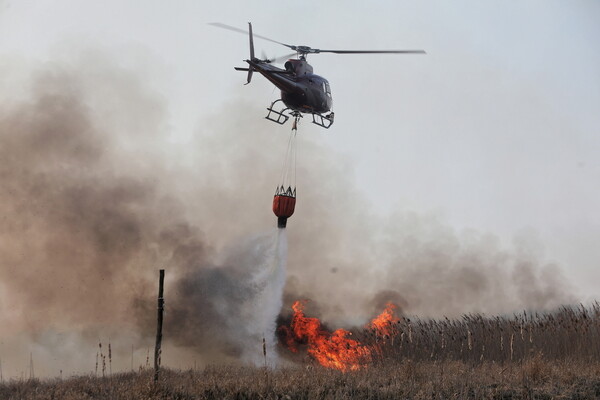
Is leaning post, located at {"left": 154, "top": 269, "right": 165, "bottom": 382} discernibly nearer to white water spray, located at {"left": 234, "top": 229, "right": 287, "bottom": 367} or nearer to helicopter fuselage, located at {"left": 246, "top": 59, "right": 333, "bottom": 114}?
helicopter fuselage, located at {"left": 246, "top": 59, "right": 333, "bottom": 114}

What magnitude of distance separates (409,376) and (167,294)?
2764 centimetres

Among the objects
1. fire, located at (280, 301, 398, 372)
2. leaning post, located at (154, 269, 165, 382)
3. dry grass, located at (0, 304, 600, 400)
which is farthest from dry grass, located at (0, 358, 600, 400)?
fire, located at (280, 301, 398, 372)

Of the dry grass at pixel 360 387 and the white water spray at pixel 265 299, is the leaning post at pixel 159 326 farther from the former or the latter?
the white water spray at pixel 265 299

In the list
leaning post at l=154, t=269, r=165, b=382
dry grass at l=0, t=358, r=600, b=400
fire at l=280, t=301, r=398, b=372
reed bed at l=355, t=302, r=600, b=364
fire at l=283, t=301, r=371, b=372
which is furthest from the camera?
fire at l=283, t=301, r=371, b=372

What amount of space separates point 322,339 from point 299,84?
1805 cm

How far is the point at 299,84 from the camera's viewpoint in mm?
37938

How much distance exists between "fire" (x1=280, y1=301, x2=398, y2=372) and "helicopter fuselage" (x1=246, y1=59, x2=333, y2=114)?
46.5 ft

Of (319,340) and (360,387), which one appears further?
(319,340)

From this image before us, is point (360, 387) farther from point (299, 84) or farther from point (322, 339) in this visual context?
point (322, 339)

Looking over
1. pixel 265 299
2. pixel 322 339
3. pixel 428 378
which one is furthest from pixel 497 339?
pixel 265 299

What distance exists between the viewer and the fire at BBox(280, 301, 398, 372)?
37.1 m

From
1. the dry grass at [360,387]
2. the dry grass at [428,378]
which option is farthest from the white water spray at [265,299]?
the dry grass at [360,387]

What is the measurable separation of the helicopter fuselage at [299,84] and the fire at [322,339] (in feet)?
46.5

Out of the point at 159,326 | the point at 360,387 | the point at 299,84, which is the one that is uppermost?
the point at 299,84
